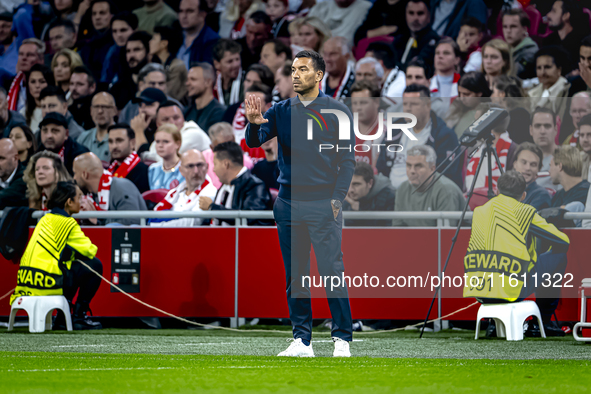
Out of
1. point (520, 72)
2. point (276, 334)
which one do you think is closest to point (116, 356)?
point (276, 334)

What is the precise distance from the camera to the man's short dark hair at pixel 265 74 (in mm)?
11016

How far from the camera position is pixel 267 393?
3689 millimetres

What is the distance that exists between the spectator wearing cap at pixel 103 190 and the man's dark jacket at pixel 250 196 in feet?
3.77

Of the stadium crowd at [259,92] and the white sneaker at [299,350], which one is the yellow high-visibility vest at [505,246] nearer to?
the stadium crowd at [259,92]

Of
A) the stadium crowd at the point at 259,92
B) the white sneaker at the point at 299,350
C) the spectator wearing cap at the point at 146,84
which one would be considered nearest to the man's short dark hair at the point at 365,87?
the stadium crowd at the point at 259,92

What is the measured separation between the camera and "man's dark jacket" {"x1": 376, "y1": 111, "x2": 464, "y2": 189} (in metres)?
8.70

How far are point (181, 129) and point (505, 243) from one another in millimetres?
5083

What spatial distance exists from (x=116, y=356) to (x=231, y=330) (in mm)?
3073

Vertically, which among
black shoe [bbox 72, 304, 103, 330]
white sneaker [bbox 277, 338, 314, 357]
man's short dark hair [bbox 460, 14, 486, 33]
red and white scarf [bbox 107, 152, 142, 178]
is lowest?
black shoe [bbox 72, 304, 103, 330]

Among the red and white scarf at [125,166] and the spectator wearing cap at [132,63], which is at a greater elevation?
the spectator wearing cap at [132,63]

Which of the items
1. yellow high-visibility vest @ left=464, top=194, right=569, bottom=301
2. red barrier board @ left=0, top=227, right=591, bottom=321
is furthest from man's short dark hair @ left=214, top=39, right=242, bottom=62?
yellow high-visibility vest @ left=464, top=194, right=569, bottom=301

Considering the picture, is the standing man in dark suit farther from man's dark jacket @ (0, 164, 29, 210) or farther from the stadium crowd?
man's dark jacket @ (0, 164, 29, 210)

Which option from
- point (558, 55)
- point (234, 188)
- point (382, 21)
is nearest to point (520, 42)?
point (558, 55)

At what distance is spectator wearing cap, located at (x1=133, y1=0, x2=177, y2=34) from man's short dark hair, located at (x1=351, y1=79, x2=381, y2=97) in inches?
169
